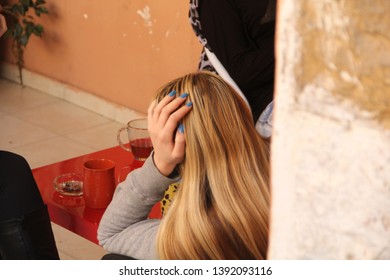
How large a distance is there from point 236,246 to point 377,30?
107 cm

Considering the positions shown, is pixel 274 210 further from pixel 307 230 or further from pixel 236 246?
pixel 236 246

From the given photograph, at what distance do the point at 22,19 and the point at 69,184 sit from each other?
3.41 metres

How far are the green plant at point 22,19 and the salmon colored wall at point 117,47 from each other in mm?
96

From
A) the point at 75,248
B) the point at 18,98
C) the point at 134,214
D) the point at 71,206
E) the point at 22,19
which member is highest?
the point at 134,214

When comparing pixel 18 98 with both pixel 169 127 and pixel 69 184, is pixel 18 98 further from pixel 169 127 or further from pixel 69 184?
pixel 169 127

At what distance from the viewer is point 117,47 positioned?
4812 millimetres

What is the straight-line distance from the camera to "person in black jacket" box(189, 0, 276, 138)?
2.72m

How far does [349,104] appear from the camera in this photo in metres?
0.39

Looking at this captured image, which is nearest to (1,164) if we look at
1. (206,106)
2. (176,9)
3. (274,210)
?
(206,106)

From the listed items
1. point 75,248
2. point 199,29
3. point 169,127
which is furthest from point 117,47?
point 169,127

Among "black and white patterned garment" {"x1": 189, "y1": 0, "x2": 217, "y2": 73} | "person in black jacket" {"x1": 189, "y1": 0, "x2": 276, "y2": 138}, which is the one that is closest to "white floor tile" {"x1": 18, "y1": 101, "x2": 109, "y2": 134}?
"black and white patterned garment" {"x1": 189, "y1": 0, "x2": 217, "y2": 73}

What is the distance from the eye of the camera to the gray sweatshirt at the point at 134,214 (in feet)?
5.25

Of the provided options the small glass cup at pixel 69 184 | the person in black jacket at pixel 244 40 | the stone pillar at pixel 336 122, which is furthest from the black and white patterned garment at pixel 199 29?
the stone pillar at pixel 336 122

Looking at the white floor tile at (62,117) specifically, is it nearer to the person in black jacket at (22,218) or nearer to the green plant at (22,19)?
the green plant at (22,19)
